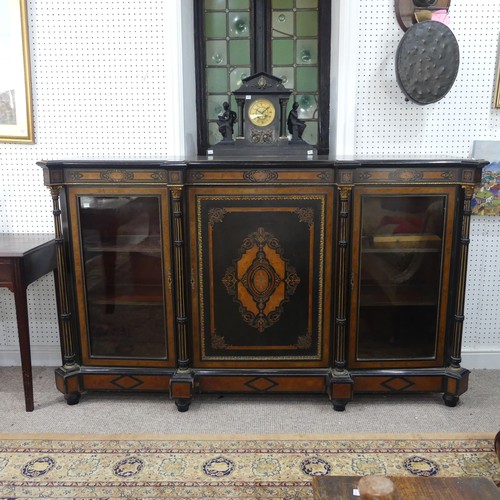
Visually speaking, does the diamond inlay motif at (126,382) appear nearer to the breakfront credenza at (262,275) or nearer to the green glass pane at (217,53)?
the breakfront credenza at (262,275)

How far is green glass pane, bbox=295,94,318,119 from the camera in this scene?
340 cm

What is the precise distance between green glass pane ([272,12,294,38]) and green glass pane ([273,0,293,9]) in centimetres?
4

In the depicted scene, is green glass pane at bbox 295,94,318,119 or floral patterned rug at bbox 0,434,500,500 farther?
green glass pane at bbox 295,94,318,119

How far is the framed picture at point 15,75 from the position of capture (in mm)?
3049

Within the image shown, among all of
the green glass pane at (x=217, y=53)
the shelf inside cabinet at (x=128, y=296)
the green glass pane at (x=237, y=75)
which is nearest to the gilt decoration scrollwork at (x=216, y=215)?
the shelf inside cabinet at (x=128, y=296)

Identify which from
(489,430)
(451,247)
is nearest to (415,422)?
(489,430)

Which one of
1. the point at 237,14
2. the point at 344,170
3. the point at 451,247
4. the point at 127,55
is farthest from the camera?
the point at 237,14

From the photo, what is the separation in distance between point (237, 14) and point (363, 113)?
1.04 meters

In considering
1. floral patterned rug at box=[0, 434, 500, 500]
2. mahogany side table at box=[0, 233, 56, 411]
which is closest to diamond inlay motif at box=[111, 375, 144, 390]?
floral patterned rug at box=[0, 434, 500, 500]

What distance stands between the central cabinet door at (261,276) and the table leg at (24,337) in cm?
89

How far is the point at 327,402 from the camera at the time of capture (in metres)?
2.94

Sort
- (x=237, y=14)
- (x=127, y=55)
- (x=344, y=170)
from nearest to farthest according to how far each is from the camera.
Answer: (x=344, y=170) < (x=127, y=55) < (x=237, y=14)

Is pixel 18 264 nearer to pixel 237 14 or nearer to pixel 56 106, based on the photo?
pixel 56 106

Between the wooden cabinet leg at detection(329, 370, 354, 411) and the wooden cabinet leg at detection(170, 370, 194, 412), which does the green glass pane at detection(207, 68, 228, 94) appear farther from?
the wooden cabinet leg at detection(329, 370, 354, 411)
